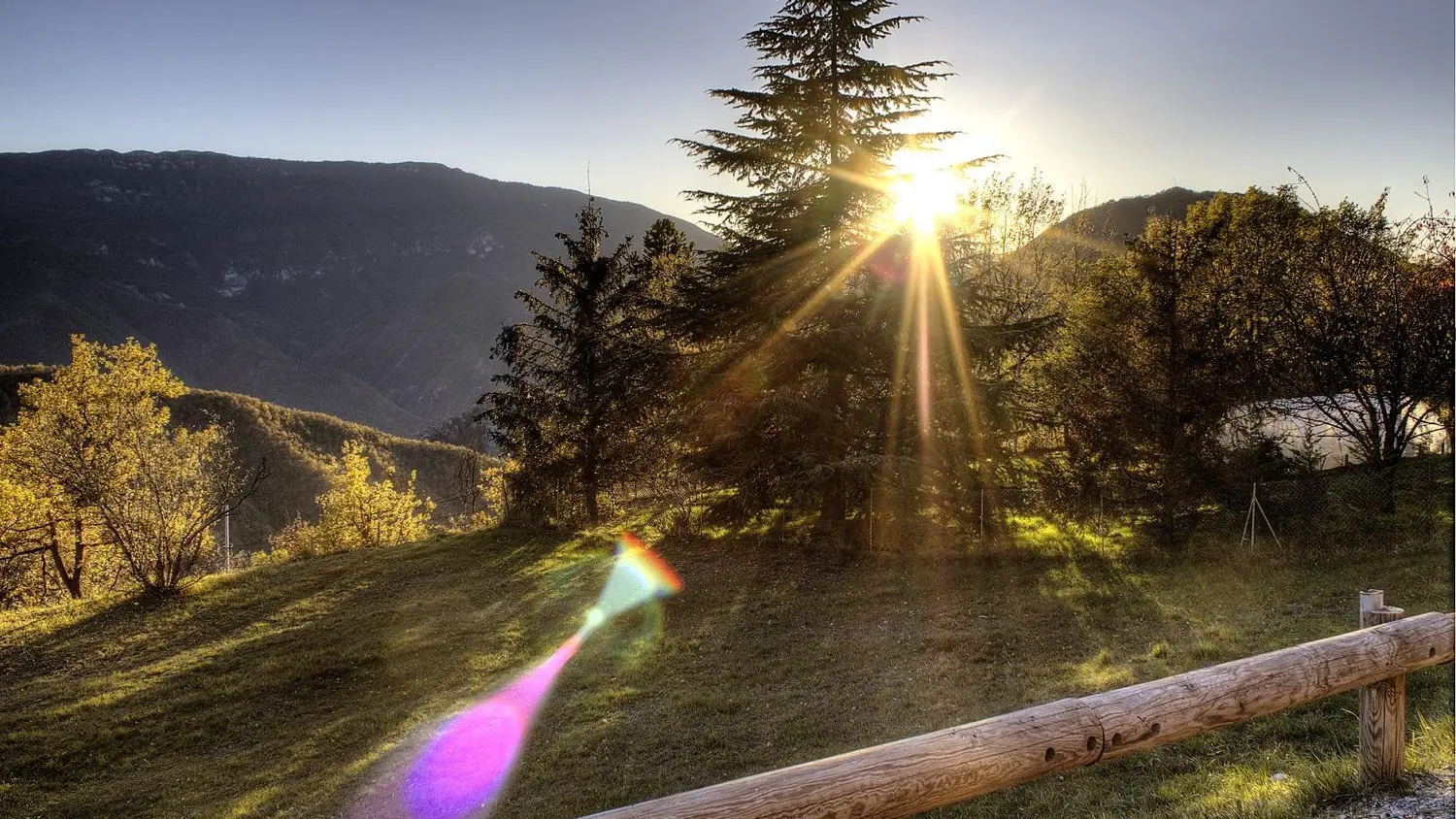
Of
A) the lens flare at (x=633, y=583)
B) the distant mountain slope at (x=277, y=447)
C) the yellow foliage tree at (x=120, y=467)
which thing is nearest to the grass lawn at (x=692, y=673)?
the lens flare at (x=633, y=583)

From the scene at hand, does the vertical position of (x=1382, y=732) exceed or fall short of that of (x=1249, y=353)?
it falls short

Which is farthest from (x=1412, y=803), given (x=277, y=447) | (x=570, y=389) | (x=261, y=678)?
(x=277, y=447)

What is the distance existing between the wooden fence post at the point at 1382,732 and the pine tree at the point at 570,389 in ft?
58.9

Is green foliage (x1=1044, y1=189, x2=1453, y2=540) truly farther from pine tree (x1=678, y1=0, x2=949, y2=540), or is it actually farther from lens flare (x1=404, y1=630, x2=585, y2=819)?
lens flare (x1=404, y1=630, x2=585, y2=819)

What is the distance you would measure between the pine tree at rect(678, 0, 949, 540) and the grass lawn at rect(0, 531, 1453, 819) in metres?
3.02

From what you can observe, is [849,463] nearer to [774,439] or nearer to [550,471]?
[774,439]

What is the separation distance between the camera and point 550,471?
2208 cm

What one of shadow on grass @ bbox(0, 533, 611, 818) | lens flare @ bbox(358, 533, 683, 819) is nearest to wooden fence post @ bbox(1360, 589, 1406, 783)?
lens flare @ bbox(358, 533, 683, 819)

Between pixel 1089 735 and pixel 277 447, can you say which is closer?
pixel 1089 735

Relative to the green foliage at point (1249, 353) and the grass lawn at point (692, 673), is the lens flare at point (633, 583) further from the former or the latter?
the green foliage at point (1249, 353)

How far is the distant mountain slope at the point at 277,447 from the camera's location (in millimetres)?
75312

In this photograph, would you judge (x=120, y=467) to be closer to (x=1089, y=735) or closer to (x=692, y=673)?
(x=692, y=673)

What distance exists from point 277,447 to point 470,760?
87020mm

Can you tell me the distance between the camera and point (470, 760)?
8859mm
